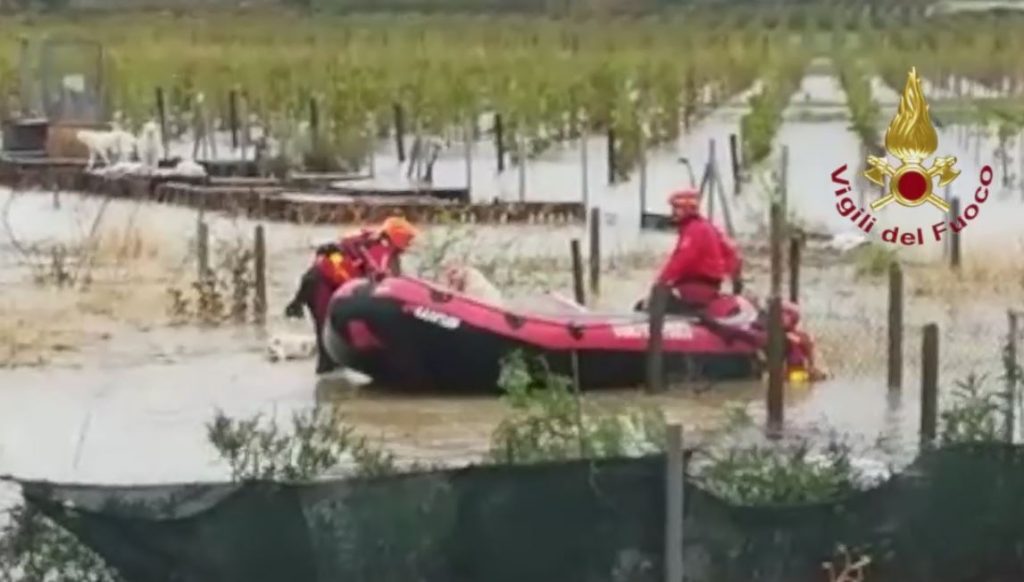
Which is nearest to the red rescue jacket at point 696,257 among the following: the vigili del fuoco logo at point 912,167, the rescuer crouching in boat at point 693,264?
the rescuer crouching in boat at point 693,264

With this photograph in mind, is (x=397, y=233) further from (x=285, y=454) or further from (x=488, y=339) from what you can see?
(x=285, y=454)

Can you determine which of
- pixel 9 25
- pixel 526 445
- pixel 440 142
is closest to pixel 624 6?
pixel 440 142

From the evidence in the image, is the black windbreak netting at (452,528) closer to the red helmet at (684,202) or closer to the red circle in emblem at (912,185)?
the red helmet at (684,202)

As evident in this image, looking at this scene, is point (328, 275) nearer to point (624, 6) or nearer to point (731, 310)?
point (731, 310)

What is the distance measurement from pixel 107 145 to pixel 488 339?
41.1ft

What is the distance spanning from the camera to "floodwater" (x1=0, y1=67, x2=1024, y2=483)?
10.1 meters

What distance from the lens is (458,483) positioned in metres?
5.13

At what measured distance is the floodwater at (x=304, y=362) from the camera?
10.1 m

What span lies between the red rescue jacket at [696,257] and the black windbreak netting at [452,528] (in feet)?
17.3

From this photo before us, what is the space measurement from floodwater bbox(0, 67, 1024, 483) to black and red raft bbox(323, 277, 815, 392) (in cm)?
11

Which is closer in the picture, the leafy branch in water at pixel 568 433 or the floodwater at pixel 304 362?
the leafy branch in water at pixel 568 433

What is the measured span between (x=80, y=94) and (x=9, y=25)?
8.15 ft

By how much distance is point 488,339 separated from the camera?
10.7 m

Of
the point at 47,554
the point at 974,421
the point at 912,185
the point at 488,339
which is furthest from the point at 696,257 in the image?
the point at 47,554
